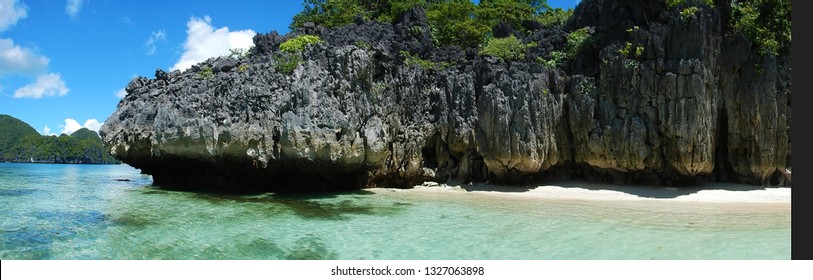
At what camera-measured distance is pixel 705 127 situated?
16.8m

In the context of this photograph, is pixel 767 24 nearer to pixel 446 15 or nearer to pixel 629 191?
pixel 629 191

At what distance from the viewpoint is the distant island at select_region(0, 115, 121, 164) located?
190 ft

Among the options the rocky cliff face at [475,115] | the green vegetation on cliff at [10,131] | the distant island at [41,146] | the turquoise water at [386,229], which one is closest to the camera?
the turquoise water at [386,229]

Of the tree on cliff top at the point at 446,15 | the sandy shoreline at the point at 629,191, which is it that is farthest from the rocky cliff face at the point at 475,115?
the tree on cliff top at the point at 446,15

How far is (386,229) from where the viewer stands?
10.2 m

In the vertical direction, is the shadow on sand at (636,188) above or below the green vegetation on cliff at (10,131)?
below

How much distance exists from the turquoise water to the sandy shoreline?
1476 mm

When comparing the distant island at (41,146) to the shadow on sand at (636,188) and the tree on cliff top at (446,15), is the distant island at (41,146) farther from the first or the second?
the shadow on sand at (636,188)

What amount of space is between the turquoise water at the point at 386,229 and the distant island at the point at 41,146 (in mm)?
56041

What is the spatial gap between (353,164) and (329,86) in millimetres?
3201

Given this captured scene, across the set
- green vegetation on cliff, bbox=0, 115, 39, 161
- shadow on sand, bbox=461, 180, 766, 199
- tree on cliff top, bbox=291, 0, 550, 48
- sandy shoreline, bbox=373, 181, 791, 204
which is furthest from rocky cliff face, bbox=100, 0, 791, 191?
green vegetation on cliff, bbox=0, 115, 39, 161

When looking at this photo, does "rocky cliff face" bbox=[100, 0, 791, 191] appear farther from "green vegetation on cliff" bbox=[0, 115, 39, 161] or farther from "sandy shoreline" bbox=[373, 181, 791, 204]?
"green vegetation on cliff" bbox=[0, 115, 39, 161]

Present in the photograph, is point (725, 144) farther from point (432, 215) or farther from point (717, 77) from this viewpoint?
point (432, 215)

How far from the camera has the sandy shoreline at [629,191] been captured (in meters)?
15.8
